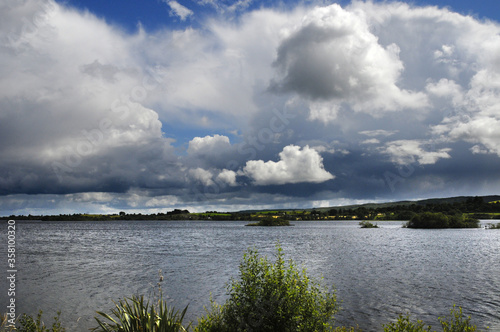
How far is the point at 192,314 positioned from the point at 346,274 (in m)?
26.3

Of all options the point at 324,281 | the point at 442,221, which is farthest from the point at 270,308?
the point at 442,221

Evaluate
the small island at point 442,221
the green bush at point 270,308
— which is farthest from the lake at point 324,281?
the small island at point 442,221

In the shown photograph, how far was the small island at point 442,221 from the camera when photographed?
184250mm

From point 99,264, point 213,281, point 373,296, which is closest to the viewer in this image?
point 373,296

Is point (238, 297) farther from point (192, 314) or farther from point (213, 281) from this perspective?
point (213, 281)

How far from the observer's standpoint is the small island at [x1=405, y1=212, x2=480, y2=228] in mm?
184250

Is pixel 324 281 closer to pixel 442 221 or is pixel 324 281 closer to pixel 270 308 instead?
pixel 270 308

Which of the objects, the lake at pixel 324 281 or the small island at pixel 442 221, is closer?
the lake at pixel 324 281

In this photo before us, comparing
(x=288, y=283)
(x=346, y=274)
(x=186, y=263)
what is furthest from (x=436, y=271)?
(x=288, y=283)

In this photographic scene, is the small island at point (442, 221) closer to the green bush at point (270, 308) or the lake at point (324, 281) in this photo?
the lake at point (324, 281)

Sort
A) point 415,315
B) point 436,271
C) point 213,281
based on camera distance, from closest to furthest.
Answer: point 415,315
point 213,281
point 436,271

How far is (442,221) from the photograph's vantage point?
18512 cm

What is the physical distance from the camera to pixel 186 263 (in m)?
60.1

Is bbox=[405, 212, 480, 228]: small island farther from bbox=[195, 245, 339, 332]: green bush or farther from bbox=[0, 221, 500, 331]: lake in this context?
bbox=[195, 245, 339, 332]: green bush
